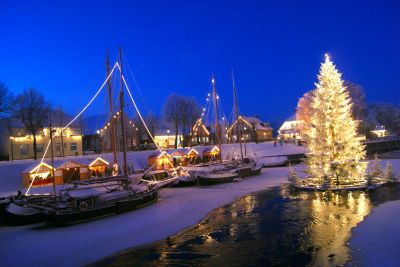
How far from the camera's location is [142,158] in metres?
60.3

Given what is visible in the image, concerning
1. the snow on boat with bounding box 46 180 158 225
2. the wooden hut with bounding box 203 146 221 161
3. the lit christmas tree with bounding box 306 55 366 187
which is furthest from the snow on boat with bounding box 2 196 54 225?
the wooden hut with bounding box 203 146 221 161

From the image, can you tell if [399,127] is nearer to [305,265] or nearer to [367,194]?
[367,194]

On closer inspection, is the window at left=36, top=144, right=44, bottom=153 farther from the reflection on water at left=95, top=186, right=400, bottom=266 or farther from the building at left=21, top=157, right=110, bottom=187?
the reflection on water at left=95, top=186, right=400, bottom=266

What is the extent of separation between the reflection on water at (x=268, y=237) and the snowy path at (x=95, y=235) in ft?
4.01

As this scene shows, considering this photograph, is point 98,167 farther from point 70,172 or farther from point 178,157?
point 178,157

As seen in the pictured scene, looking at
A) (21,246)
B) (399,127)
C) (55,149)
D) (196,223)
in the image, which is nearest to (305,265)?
(196,223)

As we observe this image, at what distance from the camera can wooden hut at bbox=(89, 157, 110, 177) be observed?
4598cm

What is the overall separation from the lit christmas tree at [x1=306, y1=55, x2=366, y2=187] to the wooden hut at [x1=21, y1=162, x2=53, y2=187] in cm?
2889

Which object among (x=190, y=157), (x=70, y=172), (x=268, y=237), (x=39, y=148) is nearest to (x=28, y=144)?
(x=39, y=148)

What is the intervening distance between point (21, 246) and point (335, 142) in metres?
24.0

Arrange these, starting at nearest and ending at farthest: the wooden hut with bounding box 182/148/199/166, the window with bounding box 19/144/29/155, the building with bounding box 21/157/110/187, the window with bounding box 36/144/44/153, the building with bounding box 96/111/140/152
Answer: the building with bounding box 96/111/140/152 < the building with bounding box 21/157/110/187 < the window with bounding box 19/144/29/155 < the window with bounding box 36/144/44/153 < the wooden hut with bounding box 182/148/199/166

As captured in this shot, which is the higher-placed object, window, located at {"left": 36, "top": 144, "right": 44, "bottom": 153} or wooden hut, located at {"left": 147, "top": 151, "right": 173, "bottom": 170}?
window, located at {"left": 36, "top": 144, "right": 44, "bottom": 153}

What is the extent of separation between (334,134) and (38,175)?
31.4m

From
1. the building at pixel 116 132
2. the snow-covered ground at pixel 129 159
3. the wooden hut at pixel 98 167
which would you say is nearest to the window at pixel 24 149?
the snow-covered ground at pixel 129 159
